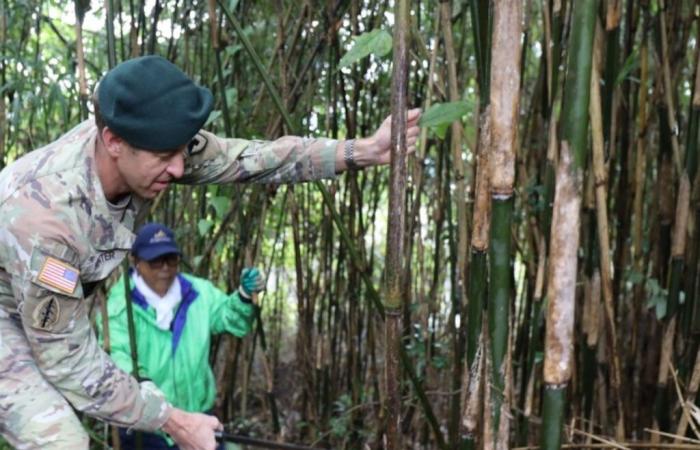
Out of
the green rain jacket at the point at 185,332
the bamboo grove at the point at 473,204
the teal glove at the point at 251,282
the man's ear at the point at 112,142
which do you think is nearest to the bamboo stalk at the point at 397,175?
the bamboo grove at the point at 473,204

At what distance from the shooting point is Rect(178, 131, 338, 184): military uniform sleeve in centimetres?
177

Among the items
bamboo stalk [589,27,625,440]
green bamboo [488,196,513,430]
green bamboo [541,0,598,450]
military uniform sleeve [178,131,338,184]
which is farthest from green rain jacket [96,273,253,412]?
green bamboo [541,0,598,450]

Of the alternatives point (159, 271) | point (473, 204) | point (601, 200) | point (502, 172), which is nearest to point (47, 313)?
point (473, 204)

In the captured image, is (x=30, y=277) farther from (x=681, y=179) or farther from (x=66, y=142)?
(x=681, y=179)

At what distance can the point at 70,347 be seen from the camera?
1.54 m

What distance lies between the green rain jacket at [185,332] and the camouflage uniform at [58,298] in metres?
0.87

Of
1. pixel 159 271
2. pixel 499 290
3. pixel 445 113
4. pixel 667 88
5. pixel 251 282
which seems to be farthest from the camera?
pixel 159 271

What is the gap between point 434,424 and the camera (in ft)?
5.46

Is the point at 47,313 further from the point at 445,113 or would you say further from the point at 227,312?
the point at 227,312

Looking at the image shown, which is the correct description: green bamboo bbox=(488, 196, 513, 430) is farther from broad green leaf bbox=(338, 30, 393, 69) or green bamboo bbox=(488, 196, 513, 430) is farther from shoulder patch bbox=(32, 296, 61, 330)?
shoulder patch bbox=(32, 296, 61, 330)

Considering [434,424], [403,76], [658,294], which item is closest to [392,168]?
[403,76]

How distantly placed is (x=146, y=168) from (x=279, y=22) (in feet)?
3.65

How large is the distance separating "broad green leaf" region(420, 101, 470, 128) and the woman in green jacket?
1278mm

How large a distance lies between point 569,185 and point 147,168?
805 mm
